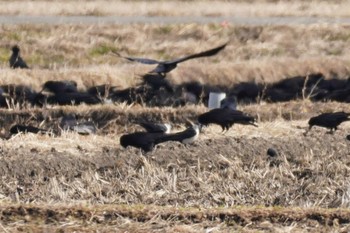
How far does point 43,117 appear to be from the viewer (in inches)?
611

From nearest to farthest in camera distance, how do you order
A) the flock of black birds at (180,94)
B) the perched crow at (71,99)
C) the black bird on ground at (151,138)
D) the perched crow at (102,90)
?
the black bird on ground at (151,138) → the flock of black birds at (180,94) → the perched crow at (71,99) → the perched crow at (102,90)

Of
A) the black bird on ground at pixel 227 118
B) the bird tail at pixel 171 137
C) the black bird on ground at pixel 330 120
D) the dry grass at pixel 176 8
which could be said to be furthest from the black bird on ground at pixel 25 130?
the dry grass at pixel 176 8

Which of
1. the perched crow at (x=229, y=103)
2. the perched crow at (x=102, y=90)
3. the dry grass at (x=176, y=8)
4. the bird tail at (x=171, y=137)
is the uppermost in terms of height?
the bird tail at (x=171, y=137)

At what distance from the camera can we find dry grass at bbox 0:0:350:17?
31766 mm

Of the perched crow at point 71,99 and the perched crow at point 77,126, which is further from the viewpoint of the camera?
the perched crow at point 71,99

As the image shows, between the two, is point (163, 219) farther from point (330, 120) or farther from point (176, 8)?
point (176, 8)

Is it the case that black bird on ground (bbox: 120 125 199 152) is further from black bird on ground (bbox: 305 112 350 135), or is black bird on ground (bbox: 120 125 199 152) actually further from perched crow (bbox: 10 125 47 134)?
black bird on ground (bbox: 305 112 350 135)

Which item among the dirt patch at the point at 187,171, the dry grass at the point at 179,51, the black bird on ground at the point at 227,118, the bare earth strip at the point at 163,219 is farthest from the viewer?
the dry grass at the point at 179,51

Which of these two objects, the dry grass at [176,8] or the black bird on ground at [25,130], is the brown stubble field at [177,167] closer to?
the black bird on ground at [25,130]

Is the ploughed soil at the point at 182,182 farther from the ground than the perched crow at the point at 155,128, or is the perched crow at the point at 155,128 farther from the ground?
the ploughed soil at the point at 182,182

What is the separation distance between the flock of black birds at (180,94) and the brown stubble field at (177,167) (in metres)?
0.22

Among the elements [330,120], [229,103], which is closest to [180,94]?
[229,103]

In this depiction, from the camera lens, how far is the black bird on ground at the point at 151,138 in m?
11.9

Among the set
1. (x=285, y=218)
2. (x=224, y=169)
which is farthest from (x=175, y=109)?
(x=285, y=218)
